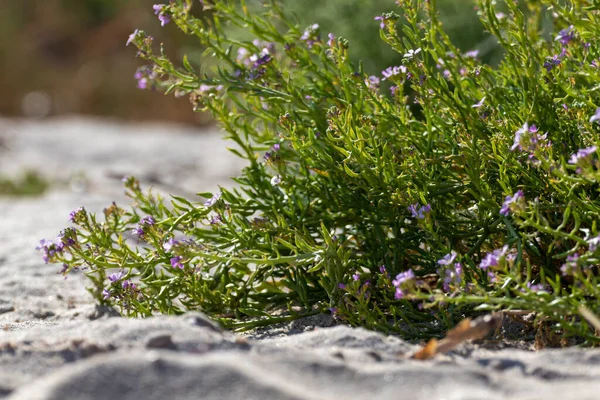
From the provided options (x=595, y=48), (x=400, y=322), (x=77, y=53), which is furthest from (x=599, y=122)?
(x=77, y=53)

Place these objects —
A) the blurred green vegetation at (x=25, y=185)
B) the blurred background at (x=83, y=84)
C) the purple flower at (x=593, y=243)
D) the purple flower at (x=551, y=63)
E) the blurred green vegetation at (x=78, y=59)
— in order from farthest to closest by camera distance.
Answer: the blurred green vegetation at (x=78, y=59)
the blurred background at (x=83, y=84)
the blurred green vegetation at (x=25, y=185)
the purple flower at (x=551, y=63)
the purple flower at (x=593, y=243)

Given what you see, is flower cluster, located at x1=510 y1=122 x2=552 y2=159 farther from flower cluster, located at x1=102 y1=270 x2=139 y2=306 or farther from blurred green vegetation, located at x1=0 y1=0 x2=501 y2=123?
blurred green vegetation, located at x1=0 y1=0 x2=501 y2=123

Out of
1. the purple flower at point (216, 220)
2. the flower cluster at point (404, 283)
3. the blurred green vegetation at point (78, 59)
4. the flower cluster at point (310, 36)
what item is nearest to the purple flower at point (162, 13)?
the flower cluster at point (310, 36)

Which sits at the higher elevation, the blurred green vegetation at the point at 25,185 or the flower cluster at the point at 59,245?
the blurred green vegetation at the point at 25,185

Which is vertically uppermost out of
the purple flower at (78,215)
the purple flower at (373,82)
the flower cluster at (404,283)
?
the purple flower at (373,82)

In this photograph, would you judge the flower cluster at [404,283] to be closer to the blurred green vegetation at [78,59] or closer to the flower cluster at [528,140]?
the flower cluster at [528,140]

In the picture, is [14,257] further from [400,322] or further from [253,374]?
[253,374]

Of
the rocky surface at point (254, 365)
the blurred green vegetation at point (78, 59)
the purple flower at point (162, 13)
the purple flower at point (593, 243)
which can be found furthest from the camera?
the blurred green vegetation at point (78, 59)
